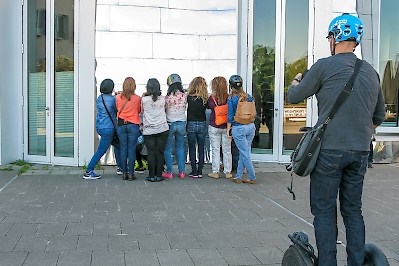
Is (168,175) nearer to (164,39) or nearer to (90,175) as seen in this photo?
(90,175)

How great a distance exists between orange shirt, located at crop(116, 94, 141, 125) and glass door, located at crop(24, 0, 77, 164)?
1.79 metres

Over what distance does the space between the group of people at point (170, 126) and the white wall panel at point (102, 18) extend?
1.72m

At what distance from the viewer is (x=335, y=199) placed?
347cm

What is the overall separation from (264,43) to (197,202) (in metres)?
4.88

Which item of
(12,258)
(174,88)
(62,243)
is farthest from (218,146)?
(12,258)

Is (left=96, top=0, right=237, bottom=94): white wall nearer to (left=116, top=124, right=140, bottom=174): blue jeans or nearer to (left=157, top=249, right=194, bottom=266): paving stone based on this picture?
(left=116, top=124, right=140, bottom=174): blue jeans

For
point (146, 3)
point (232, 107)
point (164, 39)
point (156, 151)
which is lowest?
point (156, 151)

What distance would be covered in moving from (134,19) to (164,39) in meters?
0.73

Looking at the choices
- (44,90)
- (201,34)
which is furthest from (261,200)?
(44,90)

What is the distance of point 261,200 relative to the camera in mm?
7215

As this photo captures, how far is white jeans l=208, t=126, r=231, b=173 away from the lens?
348 inches

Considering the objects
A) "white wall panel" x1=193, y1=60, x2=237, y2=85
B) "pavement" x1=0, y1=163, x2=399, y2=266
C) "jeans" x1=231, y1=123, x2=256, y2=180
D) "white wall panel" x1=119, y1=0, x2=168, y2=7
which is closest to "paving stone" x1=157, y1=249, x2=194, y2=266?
"pavement" x1=0, y1=163, x2=399, y2=266

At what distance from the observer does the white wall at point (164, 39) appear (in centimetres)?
991

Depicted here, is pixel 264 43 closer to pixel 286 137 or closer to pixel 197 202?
pixel 286 137
